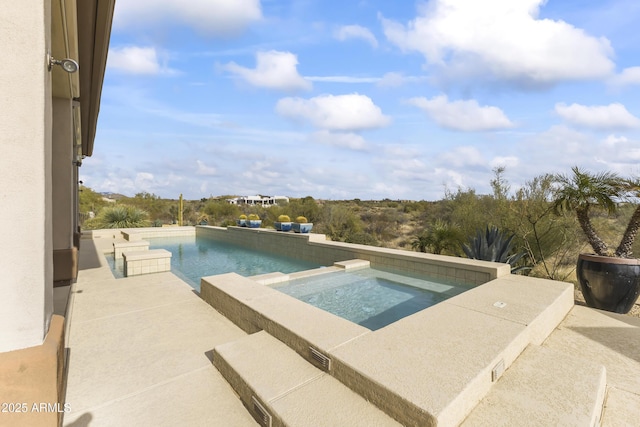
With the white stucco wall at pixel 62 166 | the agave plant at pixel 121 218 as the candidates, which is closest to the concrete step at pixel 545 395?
the white stucco wall at pixel 62 166

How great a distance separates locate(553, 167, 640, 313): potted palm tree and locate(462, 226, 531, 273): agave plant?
128 centimetres

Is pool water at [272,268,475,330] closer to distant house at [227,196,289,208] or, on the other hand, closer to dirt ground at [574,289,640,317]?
dirt ground at [574,289,640,317]

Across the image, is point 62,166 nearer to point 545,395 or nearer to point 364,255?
point 364,255

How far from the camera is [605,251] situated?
4.73m

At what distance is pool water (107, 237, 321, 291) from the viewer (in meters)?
7.52

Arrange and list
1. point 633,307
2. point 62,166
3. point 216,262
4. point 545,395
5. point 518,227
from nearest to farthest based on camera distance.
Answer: point 545,395
point 62,166
point 633,307
point 518,227
point 216,262

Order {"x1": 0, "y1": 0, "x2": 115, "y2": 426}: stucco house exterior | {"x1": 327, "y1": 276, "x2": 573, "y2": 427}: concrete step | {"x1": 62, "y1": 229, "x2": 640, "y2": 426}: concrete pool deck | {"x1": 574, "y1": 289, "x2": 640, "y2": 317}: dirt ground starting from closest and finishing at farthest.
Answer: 1. {"x1": 0, "y1": 0, "x2": 115, "y2": 426}: stucco house exterior
2. {"x1": 327, "y1": 276, "x2": 573, "y2": 427}: concrete step
3. {"x1": 62, "y1": 229, "x2": 640, "y2": 426}: concrete pool deck
4. {"x1": 574, "y1": 289, "x2": 640, "y2": 317}: dirt ground

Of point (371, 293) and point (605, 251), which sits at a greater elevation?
point (605, 251)

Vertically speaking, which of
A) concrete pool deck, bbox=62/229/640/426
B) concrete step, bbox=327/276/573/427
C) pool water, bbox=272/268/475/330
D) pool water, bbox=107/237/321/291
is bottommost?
pool water, bbox=107/237/321/291

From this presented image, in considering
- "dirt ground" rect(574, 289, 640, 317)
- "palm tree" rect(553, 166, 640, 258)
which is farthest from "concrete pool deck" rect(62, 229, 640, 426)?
"dirt ground" rect(574, 289, 640, 317)

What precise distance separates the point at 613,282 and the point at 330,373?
184 inches

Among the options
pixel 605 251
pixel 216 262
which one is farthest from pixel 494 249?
pixel 216 262

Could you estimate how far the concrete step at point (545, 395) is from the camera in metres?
1.70

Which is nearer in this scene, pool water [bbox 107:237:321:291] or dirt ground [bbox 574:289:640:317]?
dirt ground [bbox 574:289:640:317]
